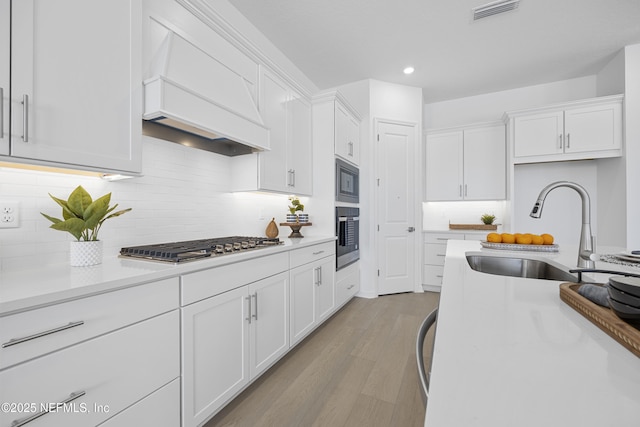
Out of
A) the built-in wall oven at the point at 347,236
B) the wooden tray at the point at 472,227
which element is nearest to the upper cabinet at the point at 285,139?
the built-in wall oven at the point at 347,236

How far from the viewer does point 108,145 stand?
1.27 meters

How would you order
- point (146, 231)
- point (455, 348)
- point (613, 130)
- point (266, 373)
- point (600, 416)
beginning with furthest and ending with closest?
1. point (613, 130)
2. point (266, 373)
3. point (146, 231)
4. point (455, 348)
5. point (600, 416)

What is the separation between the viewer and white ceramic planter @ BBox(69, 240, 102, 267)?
124cm

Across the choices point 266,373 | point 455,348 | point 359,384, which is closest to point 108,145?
point 455,348

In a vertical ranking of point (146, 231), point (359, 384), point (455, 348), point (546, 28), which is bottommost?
point (359, 384)

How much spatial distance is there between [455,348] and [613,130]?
4.34m

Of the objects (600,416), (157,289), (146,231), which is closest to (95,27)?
(146,231)

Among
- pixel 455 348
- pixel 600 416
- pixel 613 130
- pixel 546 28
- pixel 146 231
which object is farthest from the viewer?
pixel 613 130

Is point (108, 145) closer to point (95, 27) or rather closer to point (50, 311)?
point (95, 27)

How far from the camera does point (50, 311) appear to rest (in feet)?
2.80

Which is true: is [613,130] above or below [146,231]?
above

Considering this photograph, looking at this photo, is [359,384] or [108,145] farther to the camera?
[359,384]

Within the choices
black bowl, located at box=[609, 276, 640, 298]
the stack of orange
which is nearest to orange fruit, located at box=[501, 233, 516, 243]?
the stack of orange

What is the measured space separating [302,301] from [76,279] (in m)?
1.53
